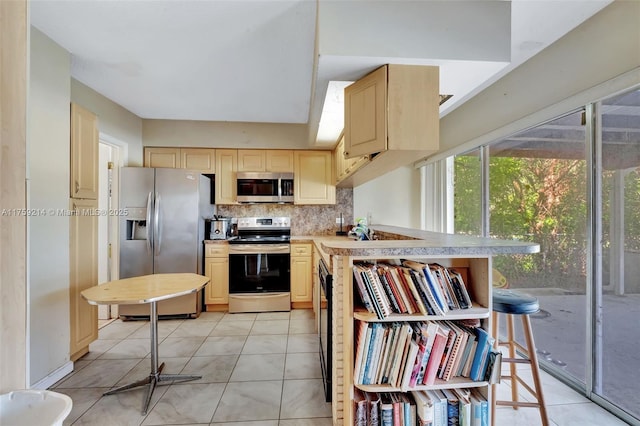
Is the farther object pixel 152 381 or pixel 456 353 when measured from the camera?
pixel 152 381

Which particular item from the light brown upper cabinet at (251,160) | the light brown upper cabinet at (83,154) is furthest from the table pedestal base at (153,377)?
the light brown upper cabinet at (251,160)

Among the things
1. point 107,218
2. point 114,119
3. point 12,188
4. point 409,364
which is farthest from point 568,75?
point 107,218

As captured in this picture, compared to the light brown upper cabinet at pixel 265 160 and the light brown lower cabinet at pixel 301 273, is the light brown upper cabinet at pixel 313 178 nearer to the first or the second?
the light brown upper cabinet at pixel 265 160

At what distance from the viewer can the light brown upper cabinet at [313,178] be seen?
3.77 m

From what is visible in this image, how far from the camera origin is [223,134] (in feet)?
12.1

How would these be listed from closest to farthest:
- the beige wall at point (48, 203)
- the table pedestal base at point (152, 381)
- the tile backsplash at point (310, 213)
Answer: the table pedestal base at point (152, 381)
the beige wall at point (48, 203)
the tile backsplash at point (310, 213)

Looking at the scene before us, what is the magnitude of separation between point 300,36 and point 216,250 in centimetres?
260

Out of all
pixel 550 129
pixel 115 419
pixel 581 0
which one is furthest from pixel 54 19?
pixel 550 129

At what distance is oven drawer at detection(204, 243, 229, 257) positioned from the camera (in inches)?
134

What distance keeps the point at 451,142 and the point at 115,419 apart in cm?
387

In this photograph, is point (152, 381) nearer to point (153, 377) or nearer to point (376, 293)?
point (153, 377)

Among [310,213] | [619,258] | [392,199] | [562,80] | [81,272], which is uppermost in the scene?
[562,80]

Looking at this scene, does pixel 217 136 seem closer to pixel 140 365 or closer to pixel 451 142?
pixel 140 365

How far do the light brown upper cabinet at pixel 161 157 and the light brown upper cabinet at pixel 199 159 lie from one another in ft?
0.26
